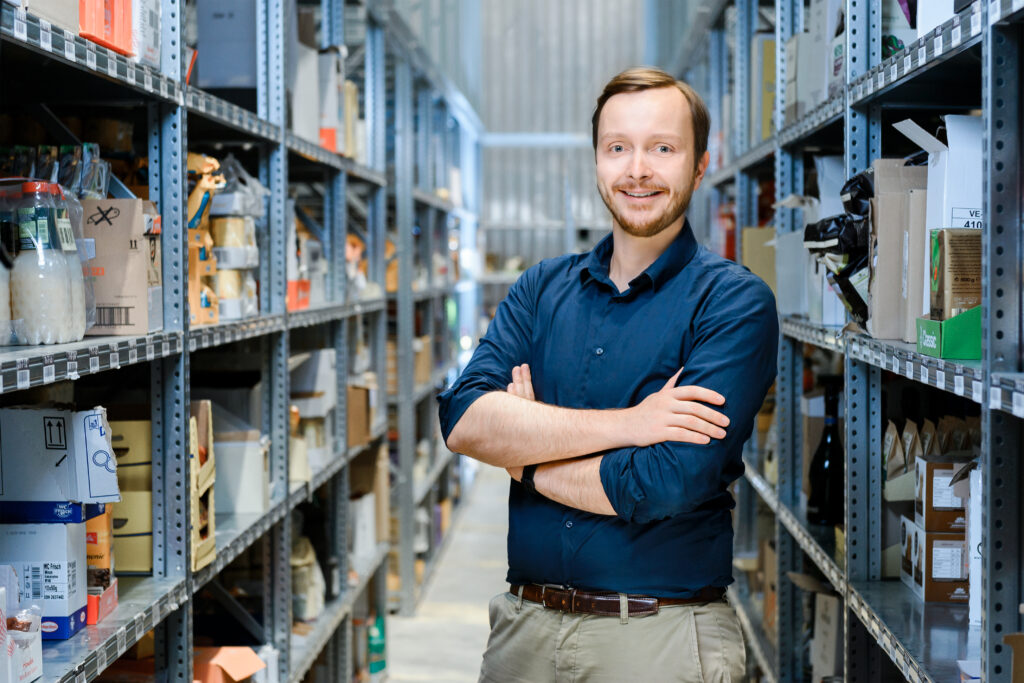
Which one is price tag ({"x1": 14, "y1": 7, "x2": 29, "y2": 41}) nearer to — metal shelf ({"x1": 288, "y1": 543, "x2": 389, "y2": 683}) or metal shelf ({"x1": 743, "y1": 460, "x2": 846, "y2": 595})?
metal shelf ({"x1": 743, "y1": 460, "x2": 846, "y2": 595})

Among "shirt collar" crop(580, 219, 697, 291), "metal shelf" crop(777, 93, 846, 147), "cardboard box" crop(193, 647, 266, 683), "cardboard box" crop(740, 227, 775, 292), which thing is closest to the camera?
"shirt collar" crop(580, 219, 697, 291)

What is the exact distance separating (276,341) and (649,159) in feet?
5.40

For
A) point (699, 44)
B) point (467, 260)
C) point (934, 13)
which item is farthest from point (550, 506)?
point (467, 260)

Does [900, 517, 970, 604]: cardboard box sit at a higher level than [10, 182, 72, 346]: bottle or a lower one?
lower

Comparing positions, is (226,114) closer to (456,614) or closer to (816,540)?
(816,540)

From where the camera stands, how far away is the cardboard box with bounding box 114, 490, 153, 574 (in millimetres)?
2258

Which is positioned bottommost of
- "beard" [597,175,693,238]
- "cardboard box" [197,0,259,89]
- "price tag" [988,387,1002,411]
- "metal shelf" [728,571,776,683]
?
"metal shelf" [728,571,776,683]

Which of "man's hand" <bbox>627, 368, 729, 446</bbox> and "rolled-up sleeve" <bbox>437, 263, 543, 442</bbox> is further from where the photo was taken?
"rolled-up sleeve" <bbox>437, 263, 543, 442</bbox>

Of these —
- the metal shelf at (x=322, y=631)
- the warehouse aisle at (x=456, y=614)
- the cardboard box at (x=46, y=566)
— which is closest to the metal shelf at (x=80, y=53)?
the cardboard box at (x=46, y=566)

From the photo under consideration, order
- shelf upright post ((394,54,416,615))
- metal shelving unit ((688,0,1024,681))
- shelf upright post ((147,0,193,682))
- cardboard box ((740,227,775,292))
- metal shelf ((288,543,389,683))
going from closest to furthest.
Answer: metal shelving unit ((688,0,1024,681)), shelf upright post ((147,0,193,682)), metal shelf ((288,543,389,683)), cardboard box ((740,227,775,292)), shelf upright post ((394,54,416,615))

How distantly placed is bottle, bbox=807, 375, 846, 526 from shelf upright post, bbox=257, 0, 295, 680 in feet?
5.37

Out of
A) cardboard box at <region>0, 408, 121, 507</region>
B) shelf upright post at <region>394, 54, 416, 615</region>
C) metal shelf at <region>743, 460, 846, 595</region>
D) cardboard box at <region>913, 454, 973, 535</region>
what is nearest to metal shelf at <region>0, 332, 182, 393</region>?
cardboard box at <region>0, 408, 121, 507</region>

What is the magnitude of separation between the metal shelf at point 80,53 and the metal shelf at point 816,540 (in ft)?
5.07

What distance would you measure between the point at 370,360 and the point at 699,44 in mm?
2491
